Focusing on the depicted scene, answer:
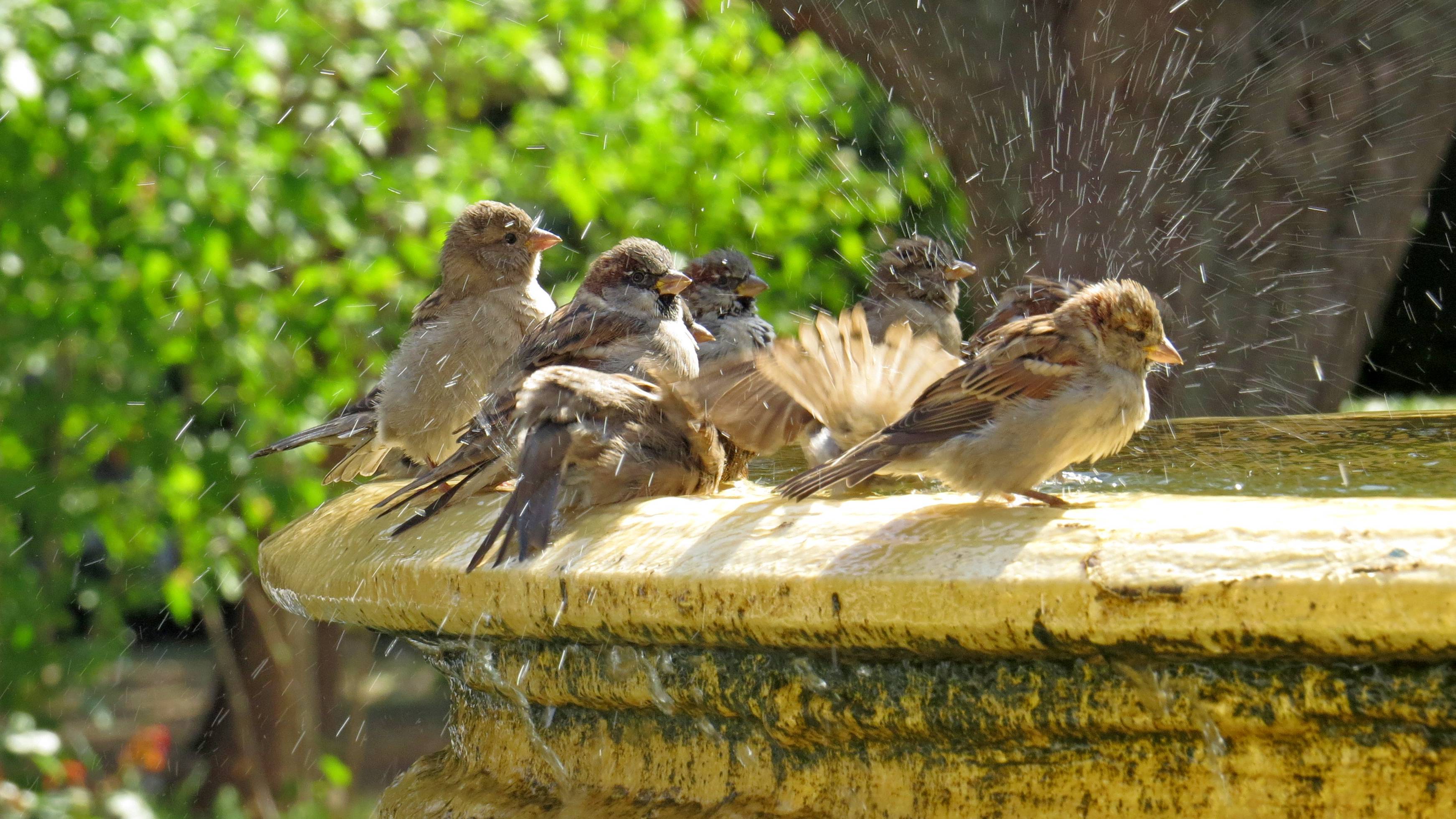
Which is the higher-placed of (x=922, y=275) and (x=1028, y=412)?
(x=1028, y=412)

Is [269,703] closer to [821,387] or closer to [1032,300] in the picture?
[1032,300]

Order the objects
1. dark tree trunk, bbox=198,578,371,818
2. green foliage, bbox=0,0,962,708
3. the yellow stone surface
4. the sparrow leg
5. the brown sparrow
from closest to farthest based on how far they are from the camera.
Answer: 1. the yellow stone surface
2. the sparrow leg
3. the brown sparrow
4. green foliage, bbox=0,0,962,708
5. dark tree trunk, bbox=198,578,371,818

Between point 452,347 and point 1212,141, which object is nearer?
point 452,347

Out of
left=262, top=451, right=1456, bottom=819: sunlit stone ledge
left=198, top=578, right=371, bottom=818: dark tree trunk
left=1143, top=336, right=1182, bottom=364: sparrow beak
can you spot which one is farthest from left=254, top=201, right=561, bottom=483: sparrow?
left=198, top=578, right=371, bottom=818: dark tree trunk

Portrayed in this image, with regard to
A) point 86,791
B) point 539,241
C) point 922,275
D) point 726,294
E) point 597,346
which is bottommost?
point 86,791

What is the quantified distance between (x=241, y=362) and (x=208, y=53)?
135 cm

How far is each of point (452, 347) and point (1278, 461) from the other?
2201 millimetres

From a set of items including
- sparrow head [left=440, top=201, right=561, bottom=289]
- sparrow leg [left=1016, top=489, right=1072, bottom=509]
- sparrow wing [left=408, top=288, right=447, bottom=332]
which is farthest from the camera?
sparrow head [left=440, top=201, right=561, bottom=289]

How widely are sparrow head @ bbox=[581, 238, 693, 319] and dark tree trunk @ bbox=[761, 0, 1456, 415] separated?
1.86 meters

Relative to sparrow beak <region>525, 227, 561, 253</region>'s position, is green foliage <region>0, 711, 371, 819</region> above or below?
below

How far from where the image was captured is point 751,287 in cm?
435

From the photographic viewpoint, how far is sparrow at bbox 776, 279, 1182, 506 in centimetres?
265

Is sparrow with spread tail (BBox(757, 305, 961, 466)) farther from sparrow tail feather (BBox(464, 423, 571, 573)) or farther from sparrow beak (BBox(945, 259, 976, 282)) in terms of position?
sparrow beak (BBox(945, 259, 976, 282))

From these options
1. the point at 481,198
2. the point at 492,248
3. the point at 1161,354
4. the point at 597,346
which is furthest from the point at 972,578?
the point at 481,198
